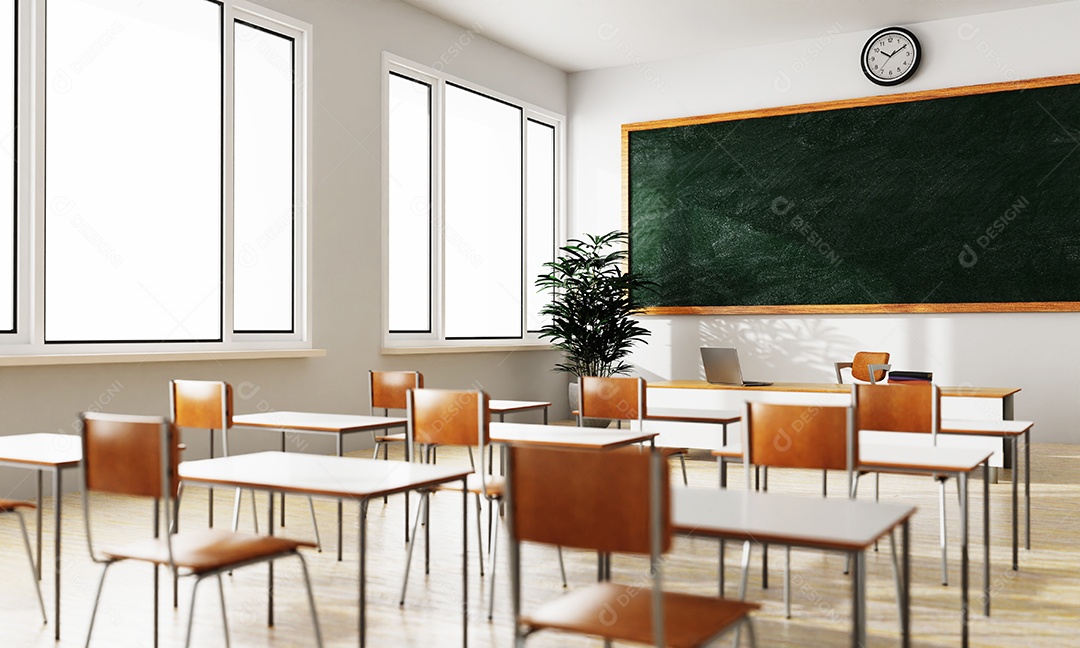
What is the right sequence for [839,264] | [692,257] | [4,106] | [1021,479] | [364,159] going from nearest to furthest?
[4,106], [1021,479], [364,159], [839,264], [692,257]

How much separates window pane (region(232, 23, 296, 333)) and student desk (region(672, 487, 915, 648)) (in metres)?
5.08

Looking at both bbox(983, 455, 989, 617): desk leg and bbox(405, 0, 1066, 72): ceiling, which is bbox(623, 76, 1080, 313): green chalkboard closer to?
bbox(405, 0, 1066, 72): ceiling

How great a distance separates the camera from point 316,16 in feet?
23.3

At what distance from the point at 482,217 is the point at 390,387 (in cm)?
429

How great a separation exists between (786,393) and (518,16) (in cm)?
412

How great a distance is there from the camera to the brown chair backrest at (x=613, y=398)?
4.40m

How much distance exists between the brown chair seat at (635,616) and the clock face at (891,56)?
7740 mm

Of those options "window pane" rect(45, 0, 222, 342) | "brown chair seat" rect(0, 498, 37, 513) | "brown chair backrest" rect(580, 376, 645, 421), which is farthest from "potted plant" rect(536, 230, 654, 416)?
"brown chair seat" rect(0, 498, 37, 513)

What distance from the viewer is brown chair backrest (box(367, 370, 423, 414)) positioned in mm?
5035

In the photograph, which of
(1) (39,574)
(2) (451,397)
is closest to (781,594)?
(2) (451,397)

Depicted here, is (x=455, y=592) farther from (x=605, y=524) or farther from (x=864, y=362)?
(x=864, y=362)

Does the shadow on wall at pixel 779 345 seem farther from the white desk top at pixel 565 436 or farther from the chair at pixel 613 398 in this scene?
the white desk top at pixel 565 436

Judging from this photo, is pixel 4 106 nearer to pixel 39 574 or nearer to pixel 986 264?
pixel 39 574

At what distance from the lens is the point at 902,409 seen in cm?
380
